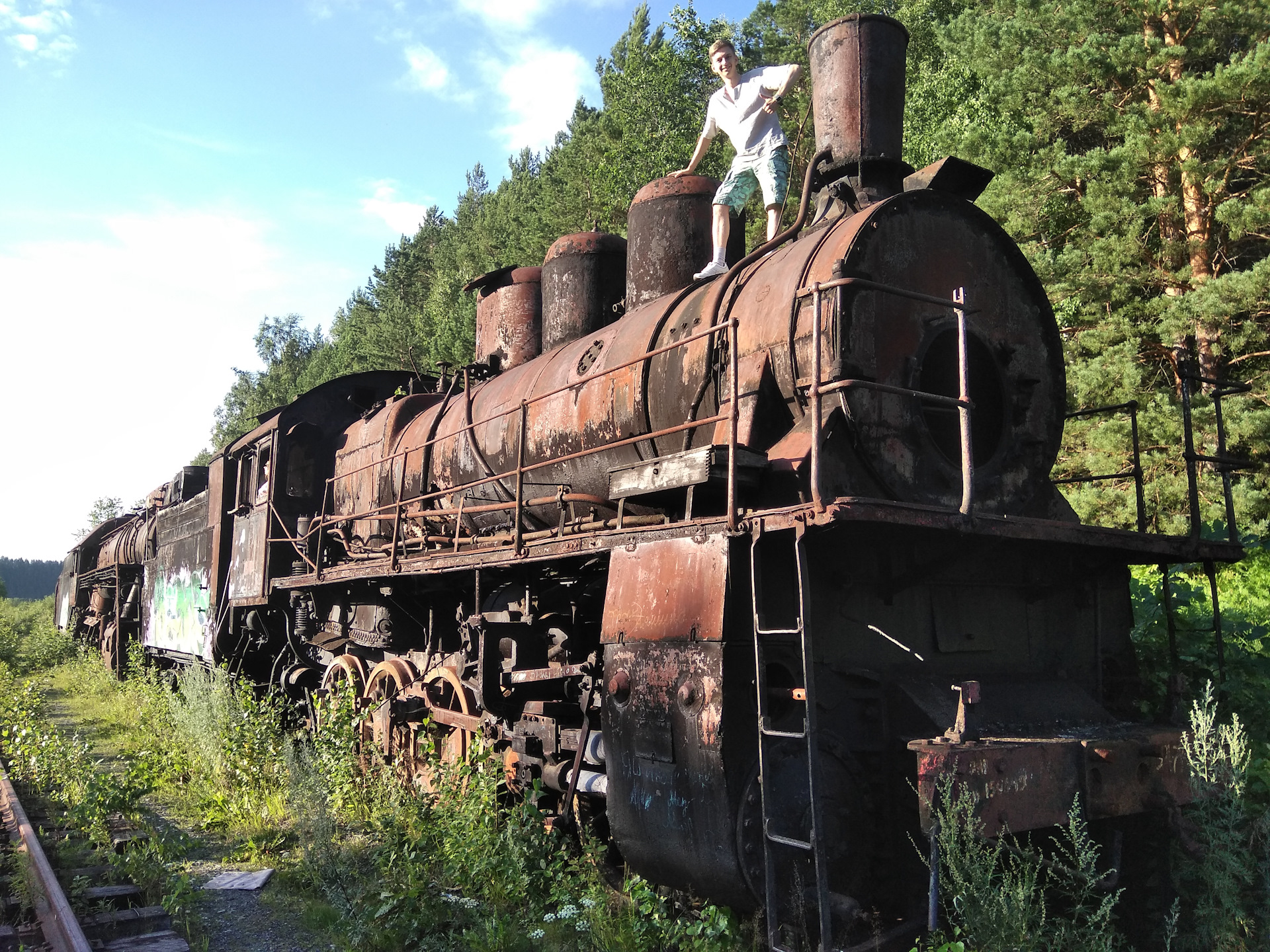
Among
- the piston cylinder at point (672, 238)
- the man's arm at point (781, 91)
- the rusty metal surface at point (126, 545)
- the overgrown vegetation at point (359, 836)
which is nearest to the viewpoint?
the overgrown vegetation at point (359, 836)

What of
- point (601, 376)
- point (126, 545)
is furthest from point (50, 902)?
point (126, 545)

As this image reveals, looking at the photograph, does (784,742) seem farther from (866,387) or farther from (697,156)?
(697,156)

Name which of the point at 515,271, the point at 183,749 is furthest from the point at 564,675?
the point at 183,749

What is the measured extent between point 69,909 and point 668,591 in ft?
12.2

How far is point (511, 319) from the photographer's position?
9141mm

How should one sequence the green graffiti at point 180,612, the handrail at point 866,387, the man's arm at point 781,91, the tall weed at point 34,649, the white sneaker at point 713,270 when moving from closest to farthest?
the handrail at point 866,387 < the white sneaker at point 713,270 < the man's arm at point 781,91 < the green graffiti at point 180,612 < the tall weed at point 34,649

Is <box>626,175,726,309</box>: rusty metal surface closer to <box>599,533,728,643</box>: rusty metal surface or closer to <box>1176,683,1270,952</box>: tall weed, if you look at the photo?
<box>599,533,728,643</box>: rusty metal surface

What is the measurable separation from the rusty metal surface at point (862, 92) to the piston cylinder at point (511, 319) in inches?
145

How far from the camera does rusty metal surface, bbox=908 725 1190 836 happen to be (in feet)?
12.4

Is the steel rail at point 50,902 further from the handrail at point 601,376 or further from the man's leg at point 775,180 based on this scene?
the man's leg at point 775,180

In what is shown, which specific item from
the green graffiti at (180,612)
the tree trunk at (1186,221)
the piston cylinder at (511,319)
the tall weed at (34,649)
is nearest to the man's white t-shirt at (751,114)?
the piston cylinder at (511,319)

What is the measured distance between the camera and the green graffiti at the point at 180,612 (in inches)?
496

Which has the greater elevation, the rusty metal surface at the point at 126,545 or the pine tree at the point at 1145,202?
the pine tree at the point at 1145,202

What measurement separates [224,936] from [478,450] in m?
3.52
